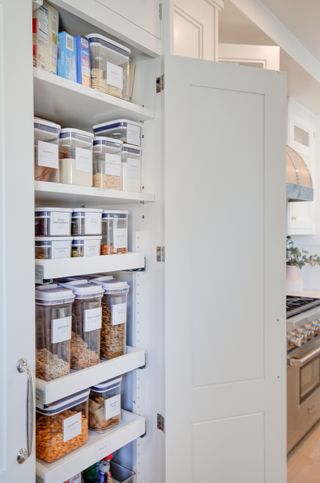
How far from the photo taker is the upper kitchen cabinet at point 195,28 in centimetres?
156

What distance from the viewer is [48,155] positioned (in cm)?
116

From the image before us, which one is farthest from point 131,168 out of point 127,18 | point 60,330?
point 60,330

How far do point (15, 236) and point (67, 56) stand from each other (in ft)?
2.00

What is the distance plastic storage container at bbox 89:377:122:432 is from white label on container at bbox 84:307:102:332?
0.22 m

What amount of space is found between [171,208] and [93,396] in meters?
0.73

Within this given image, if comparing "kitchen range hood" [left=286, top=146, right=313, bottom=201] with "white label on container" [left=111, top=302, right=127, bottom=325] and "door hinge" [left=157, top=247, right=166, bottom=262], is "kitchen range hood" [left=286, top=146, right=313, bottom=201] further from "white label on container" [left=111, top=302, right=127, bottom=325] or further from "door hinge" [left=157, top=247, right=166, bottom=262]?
"white label on container" [left=111, top=302, right=127, bottom=325]

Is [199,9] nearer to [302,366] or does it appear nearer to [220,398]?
[220,398]

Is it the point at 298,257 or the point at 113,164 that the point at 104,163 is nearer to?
the point at 113,164

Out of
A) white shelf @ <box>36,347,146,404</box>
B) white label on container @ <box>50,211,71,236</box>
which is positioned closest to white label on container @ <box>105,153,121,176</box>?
white label on container @ <box>50,211,71,236</box>

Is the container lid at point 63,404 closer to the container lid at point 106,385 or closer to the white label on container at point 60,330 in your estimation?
the container lid at point 106,385

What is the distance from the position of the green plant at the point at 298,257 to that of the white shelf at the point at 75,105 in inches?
96.2

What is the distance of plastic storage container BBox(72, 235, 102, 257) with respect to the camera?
1.26 meters

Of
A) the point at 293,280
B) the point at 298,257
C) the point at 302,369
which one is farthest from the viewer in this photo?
the point at 298,257

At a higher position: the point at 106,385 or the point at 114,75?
the point at 114,75
